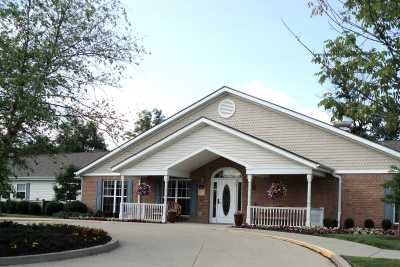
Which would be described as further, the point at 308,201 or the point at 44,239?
the point at 308,201

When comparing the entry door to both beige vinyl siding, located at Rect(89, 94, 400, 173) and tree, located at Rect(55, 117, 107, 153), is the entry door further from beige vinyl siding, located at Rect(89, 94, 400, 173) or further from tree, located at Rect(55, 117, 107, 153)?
tree, located at Rect(55, 117, 107, 153)

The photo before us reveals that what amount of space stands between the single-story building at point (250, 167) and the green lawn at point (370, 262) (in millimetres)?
10829

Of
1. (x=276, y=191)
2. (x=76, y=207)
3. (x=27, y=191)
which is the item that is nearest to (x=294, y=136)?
(x=276, y=191)

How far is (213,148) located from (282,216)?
4327mm

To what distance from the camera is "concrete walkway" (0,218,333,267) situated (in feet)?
40.9

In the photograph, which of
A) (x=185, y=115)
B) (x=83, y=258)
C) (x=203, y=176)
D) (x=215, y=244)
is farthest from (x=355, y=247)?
(x=185, y=115)

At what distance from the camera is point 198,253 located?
46.6ft

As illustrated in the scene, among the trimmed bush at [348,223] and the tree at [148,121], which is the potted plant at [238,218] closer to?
the trimmed bush at [348,223]

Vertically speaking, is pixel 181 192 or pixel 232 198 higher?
pixel 181 192

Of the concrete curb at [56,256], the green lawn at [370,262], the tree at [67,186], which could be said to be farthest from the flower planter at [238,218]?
the tree at [67,186]

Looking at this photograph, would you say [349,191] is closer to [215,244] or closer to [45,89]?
[215,244]

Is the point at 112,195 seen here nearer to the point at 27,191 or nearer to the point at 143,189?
the point at 143,189

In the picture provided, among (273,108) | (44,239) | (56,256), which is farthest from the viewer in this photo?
(273,108)

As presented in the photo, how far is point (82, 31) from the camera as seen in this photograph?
650 inches
